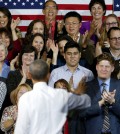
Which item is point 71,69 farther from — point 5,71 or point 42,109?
point 42,109

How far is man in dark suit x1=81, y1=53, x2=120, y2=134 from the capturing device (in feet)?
19.9

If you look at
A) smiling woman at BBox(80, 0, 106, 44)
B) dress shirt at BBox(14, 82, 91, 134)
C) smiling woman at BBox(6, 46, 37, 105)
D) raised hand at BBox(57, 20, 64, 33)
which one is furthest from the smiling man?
dress shirt at BBox(14, 82, 91, 134)

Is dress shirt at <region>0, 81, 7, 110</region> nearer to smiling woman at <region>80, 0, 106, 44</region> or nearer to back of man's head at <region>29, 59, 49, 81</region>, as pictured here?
back of man's head at <region>29, 59, 49, 81</region>

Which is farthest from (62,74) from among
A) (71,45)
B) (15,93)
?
(15,93)

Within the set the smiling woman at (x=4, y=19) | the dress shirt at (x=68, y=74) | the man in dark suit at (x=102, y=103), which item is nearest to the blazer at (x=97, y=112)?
the man in dark suit at (x=102, y=103)

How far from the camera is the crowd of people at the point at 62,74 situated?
4637 millimetres

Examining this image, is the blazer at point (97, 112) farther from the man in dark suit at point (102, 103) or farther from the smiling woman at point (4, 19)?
the smiling woman at point (4, 19)

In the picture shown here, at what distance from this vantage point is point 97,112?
6.09 m

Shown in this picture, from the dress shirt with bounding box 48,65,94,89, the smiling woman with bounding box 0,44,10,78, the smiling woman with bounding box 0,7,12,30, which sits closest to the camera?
the dress shirt with bounding box 48,65,94,89

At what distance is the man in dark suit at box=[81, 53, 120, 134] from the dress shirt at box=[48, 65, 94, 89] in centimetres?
58

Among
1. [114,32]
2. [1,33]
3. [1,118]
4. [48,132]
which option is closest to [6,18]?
[1,33]

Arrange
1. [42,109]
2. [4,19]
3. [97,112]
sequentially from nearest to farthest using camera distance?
1. [42,109]
2. [97,112]
3. [4,19]

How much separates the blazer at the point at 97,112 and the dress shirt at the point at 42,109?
1.39 m

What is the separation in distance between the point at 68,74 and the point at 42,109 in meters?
2.40
